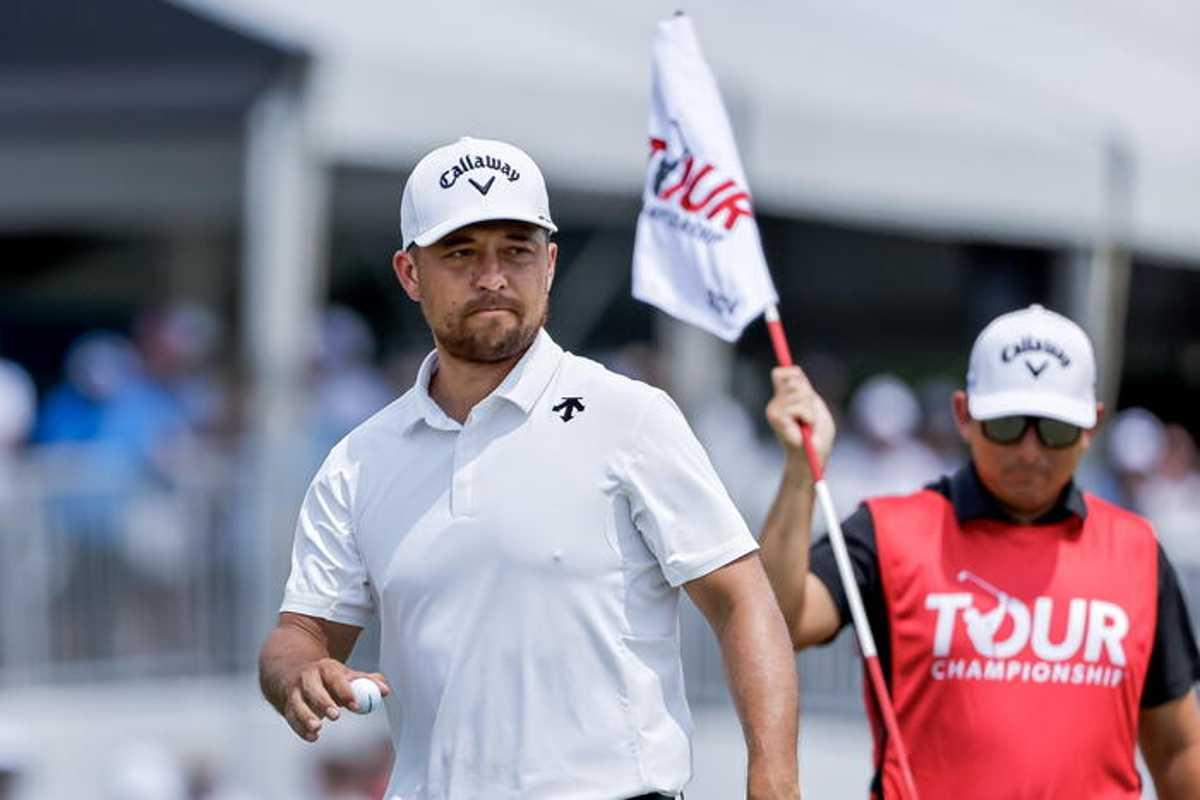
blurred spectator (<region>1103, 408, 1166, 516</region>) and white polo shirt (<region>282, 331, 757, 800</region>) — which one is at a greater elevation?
blurred spectator (<region>1103, 408, 1166, 516</region>)

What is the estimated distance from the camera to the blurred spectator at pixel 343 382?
44.1 feet

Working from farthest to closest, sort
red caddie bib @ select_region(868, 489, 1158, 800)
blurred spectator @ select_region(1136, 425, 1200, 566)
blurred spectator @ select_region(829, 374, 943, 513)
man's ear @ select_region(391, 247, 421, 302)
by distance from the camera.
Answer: blurred spectator @ select_region(829, 374, 943, 513), blurred spectator @ select_region(1136, 425, 1200, 566), red caddie bib @ select_region(868, 489, 1158, 800), man's ear @ select_region(391, 247, 421, 302)

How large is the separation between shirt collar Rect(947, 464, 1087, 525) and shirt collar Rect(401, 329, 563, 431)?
4.53ft

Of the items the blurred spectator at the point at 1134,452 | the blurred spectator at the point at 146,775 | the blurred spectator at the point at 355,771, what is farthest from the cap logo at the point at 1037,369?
the blurred spectator at the point at 1134,452

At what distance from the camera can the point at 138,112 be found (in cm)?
1438

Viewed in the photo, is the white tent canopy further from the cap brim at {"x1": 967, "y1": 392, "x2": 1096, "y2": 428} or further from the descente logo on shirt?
the descente logo on shirt

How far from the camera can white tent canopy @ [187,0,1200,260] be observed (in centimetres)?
1381

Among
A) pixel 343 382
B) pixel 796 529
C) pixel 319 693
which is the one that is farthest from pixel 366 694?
pixel 343 382

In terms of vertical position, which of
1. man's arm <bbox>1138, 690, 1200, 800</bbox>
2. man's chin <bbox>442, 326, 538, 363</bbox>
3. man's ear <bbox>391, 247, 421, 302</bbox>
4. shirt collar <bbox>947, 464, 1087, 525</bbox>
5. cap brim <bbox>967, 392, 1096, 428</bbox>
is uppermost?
man's ear <bbox>391, 247, 421, 302</bbox>

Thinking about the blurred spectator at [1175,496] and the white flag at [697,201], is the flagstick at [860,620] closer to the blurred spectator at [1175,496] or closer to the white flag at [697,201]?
the white flag at [697,201]

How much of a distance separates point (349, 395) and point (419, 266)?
9538mm

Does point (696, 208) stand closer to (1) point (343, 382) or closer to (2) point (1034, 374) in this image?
(2) point (1034, 374)

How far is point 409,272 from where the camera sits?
4742 mm

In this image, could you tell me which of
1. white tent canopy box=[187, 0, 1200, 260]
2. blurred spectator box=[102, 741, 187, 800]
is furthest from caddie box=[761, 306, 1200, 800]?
white tent canopy box=[187, 0, 1200, 260]
